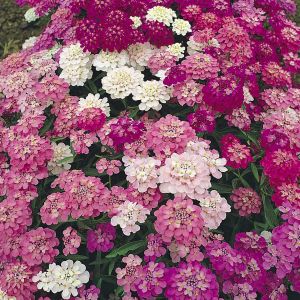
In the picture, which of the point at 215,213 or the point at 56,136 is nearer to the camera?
the point at 215,213

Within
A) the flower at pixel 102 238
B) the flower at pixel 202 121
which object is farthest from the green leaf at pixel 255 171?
the flower at pixel 102 238

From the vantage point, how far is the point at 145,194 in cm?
210

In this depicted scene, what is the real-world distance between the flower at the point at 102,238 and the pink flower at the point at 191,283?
1.08 feet

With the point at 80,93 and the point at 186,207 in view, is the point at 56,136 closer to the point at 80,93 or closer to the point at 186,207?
the point at 80,93

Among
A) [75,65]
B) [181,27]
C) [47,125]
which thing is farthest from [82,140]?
[181,27]

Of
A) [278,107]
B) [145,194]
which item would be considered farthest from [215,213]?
[278,107]

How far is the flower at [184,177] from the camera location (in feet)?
6.63

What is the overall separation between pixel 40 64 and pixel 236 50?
1181mm

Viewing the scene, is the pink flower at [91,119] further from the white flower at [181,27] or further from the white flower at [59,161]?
the white flower at [181,27]

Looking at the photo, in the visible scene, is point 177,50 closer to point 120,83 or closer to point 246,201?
point 120,83

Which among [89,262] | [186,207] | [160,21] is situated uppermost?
[160,21]

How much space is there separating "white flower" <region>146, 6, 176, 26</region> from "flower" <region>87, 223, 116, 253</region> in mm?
1327

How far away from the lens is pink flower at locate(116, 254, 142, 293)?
203cm

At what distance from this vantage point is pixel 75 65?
2768 millimetres
